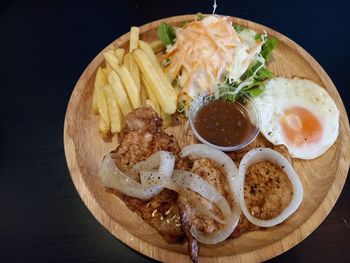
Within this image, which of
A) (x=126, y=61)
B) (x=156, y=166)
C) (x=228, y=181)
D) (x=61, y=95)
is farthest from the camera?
(x=61, y=95)

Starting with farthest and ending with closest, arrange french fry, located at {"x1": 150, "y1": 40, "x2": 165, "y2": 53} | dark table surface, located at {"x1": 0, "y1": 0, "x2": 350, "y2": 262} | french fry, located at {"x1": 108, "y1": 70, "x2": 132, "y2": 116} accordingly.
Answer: french fry, located at {"x1": 150, "y1": 40, "x2": 165, "y2": 53}, french fry, located at {"x1": 108, "y1": 70, "x2": 132, "y2": 116}, dark table surface, located at {"x1": 0, "y1": 0, "x2": 350, "y2": 262}

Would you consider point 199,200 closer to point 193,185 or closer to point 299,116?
point 193,185

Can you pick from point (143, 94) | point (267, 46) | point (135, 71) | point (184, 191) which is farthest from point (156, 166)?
point (267, 46)

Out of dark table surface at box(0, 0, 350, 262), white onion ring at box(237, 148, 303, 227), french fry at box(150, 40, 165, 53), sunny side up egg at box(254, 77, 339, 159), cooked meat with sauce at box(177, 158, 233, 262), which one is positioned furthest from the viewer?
french fry at box(150, 40, 165, 53)

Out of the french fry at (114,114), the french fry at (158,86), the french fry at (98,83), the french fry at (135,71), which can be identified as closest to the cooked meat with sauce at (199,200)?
the french fry at (158,86)

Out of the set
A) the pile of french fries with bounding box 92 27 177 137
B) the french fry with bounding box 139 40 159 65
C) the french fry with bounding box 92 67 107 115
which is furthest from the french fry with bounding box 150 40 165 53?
the french fry with bounding box 92 67 107 115

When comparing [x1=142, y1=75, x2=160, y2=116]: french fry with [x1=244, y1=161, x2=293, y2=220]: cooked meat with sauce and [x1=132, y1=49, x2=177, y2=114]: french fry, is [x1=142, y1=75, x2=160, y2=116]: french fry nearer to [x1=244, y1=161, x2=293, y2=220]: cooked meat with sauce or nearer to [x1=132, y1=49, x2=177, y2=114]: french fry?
[x1=132, y1=49, x2=177, y2=114]: french fry

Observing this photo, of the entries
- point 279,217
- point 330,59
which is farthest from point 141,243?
point 330,59

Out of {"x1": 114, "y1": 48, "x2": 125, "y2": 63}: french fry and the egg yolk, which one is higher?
{"x1": 114, "y1": 48, "x2": 125, "y2": 63}: french fry
